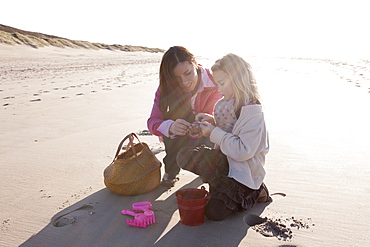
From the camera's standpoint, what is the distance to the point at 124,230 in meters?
2.55

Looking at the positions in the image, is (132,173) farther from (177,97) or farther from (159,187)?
(177,97)

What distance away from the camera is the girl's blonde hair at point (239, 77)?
2.63 metres

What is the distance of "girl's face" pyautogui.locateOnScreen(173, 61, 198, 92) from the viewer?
3.14m

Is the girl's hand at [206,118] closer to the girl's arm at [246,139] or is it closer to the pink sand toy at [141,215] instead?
the girl's arm at [246,139]

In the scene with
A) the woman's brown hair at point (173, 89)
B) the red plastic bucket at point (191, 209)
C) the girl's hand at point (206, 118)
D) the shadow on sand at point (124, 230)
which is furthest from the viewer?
the woman's brown hair at point (173, 89)

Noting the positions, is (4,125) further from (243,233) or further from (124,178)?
(243,233)

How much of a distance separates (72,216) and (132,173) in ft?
1.91

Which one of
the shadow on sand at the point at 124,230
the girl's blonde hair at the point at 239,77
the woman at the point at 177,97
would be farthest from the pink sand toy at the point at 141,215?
the girl's blonde hair at the point at 239,77

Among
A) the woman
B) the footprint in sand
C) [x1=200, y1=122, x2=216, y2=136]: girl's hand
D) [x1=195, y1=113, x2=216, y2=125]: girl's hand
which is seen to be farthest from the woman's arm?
the footprint in sand

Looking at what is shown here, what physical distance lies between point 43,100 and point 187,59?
494 cm

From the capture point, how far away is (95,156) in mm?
4055

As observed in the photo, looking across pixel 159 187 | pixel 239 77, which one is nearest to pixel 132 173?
pixel 159 187

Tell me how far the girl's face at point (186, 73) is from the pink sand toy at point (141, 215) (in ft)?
3.54

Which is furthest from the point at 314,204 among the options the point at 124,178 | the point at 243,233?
the point at 124,178
